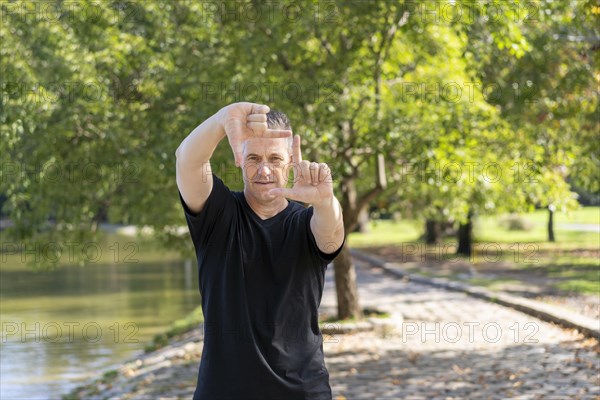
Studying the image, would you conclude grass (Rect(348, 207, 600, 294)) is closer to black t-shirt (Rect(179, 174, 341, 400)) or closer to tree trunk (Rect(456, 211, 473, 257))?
tree trunk (Rect(456, 211, 473, 257))

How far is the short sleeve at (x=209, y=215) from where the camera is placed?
11.7ft

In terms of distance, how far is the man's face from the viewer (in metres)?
3.58

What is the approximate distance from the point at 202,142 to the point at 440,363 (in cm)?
869

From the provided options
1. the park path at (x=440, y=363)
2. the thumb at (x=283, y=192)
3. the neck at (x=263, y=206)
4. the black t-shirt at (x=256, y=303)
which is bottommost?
the park path at (x=440, y=363)

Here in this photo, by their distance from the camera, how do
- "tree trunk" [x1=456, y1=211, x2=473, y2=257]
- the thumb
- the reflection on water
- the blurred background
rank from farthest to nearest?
"tree trunk" [x1=456, y1=211, x2=473, y2=257], the reflection on water, the blurred background, the thumb

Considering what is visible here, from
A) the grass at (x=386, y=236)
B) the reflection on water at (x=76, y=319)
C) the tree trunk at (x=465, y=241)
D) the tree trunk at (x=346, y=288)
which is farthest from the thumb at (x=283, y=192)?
the tree trunk at (x=465, y=241)

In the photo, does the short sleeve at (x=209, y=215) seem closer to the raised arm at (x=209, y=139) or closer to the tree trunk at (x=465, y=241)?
the raised arm at (x=209, y=139)

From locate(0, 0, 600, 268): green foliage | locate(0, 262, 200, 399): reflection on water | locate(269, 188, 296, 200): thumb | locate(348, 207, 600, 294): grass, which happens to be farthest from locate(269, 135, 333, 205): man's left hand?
locate(348, 207, 600, 294): grass

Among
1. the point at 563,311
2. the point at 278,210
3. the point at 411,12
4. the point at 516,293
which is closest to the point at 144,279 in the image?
the point at 516,293

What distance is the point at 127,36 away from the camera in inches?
Answer: 479

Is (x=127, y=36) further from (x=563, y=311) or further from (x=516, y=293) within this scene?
(x=516, y=293)

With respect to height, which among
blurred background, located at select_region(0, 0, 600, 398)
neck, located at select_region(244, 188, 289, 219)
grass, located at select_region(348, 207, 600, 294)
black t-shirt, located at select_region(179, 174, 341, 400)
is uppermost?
blurred background, located at select_region(0, 0, 600, 398)

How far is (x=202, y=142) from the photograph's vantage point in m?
3.42

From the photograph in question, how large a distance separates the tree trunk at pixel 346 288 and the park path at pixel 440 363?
794mm
